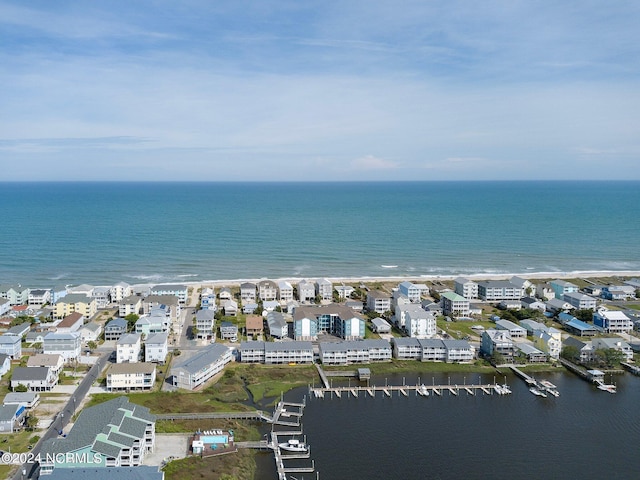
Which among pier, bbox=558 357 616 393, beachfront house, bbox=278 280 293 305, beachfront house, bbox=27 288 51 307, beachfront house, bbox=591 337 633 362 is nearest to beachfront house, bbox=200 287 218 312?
beachfront house, bbox=278 280 293 305

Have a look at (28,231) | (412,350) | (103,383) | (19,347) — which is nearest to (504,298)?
(412,350)

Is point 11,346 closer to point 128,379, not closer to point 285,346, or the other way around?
point 128,379

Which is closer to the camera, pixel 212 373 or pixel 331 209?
pixel 212 373

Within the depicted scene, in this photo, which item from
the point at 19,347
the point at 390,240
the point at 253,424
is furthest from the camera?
the point at 390,240

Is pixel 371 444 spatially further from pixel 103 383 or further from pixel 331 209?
pixel 331 209

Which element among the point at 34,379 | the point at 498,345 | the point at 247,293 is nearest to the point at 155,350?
the point at 34,379

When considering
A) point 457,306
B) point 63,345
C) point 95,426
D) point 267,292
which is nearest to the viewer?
point 95,426
